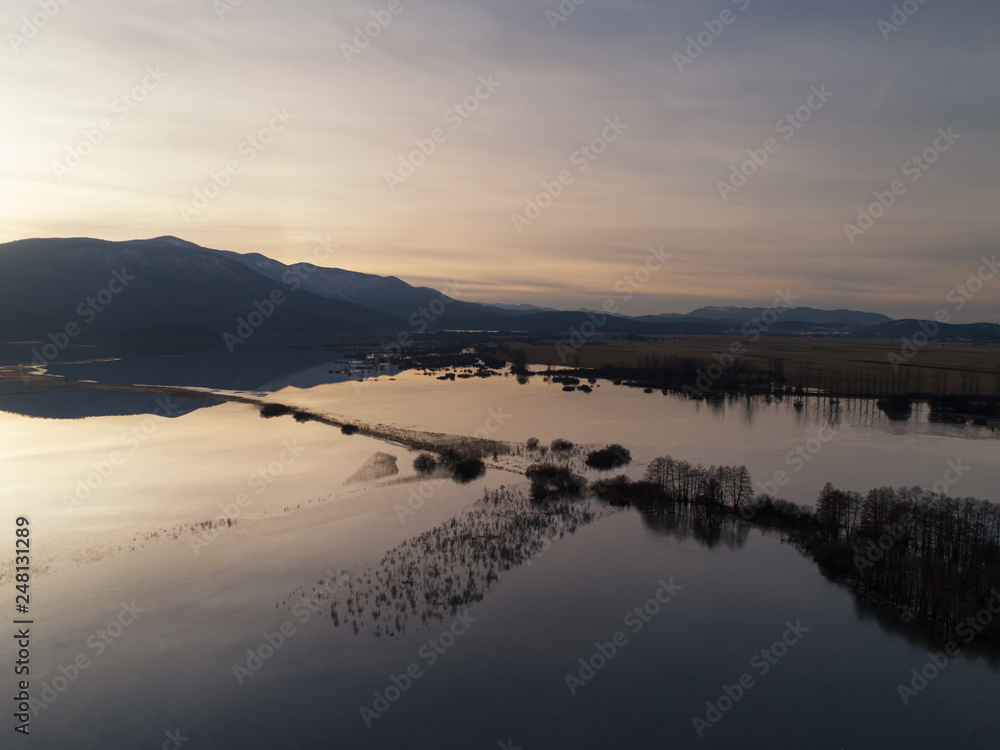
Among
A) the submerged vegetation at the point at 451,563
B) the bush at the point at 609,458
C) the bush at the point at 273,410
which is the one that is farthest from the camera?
the bush at the point at 273,410

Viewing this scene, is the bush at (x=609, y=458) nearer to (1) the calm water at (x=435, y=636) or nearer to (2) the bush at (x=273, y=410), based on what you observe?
(1) the calm water at (x=435, y=636)

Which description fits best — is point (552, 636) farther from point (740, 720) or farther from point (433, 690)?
point (740, 720)

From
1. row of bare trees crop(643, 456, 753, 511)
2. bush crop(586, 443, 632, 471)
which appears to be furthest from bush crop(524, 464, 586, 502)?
row of bare trees crop(643, 456, 753, 511)

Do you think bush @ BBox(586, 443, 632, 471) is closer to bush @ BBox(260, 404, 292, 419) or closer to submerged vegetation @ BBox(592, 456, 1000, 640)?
submerged vegetation @ BBox(592, 456, 1000, 640)

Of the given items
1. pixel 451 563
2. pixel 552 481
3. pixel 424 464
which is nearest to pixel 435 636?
pixel 451 563

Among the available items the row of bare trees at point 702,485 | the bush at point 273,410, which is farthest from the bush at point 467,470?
the bush at point 273,410

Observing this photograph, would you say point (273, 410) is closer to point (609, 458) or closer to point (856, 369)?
point (609, 458)
